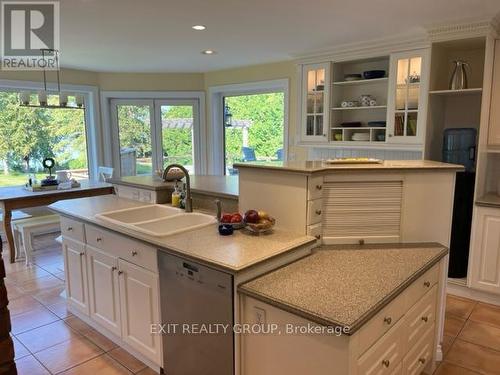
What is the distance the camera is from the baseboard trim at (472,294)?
3.22 meters

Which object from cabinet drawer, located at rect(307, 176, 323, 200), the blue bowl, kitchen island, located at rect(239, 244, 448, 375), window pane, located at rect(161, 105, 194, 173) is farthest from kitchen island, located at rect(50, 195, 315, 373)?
window pane, located at rect(161, 105, 194, 173)

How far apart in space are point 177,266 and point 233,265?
408 millimetres

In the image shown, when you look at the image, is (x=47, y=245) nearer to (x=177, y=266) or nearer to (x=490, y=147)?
(x=177, y=266)

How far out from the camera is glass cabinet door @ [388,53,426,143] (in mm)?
3516

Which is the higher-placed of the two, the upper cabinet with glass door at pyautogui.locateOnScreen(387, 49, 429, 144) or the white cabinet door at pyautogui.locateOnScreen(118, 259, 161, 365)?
the upper cabinet with glass door at pyautogui.locateOnScreen(387, 49, 429, 144)

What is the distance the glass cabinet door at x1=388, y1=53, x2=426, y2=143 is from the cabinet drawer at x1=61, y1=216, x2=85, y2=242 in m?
2.99

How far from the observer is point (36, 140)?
528cm

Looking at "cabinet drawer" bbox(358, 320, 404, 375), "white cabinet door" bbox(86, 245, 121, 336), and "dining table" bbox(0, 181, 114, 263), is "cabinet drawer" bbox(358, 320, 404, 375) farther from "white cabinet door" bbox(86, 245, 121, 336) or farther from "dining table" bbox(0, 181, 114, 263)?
"dining table" bbox(0, 181, 114, 263)

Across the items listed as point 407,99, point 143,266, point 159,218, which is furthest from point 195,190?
point 407,99

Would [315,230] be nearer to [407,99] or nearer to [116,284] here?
[116,284]

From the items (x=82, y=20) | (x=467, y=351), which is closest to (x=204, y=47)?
(x=82, y=20)

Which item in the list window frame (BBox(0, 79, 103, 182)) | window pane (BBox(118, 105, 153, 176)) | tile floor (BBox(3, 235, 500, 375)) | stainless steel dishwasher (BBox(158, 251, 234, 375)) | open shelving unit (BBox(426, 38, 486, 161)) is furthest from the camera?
window pane (BBox(118, 105, 153, 176))

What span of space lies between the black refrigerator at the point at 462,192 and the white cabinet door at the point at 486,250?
173 millimetres

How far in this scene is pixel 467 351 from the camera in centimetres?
252
